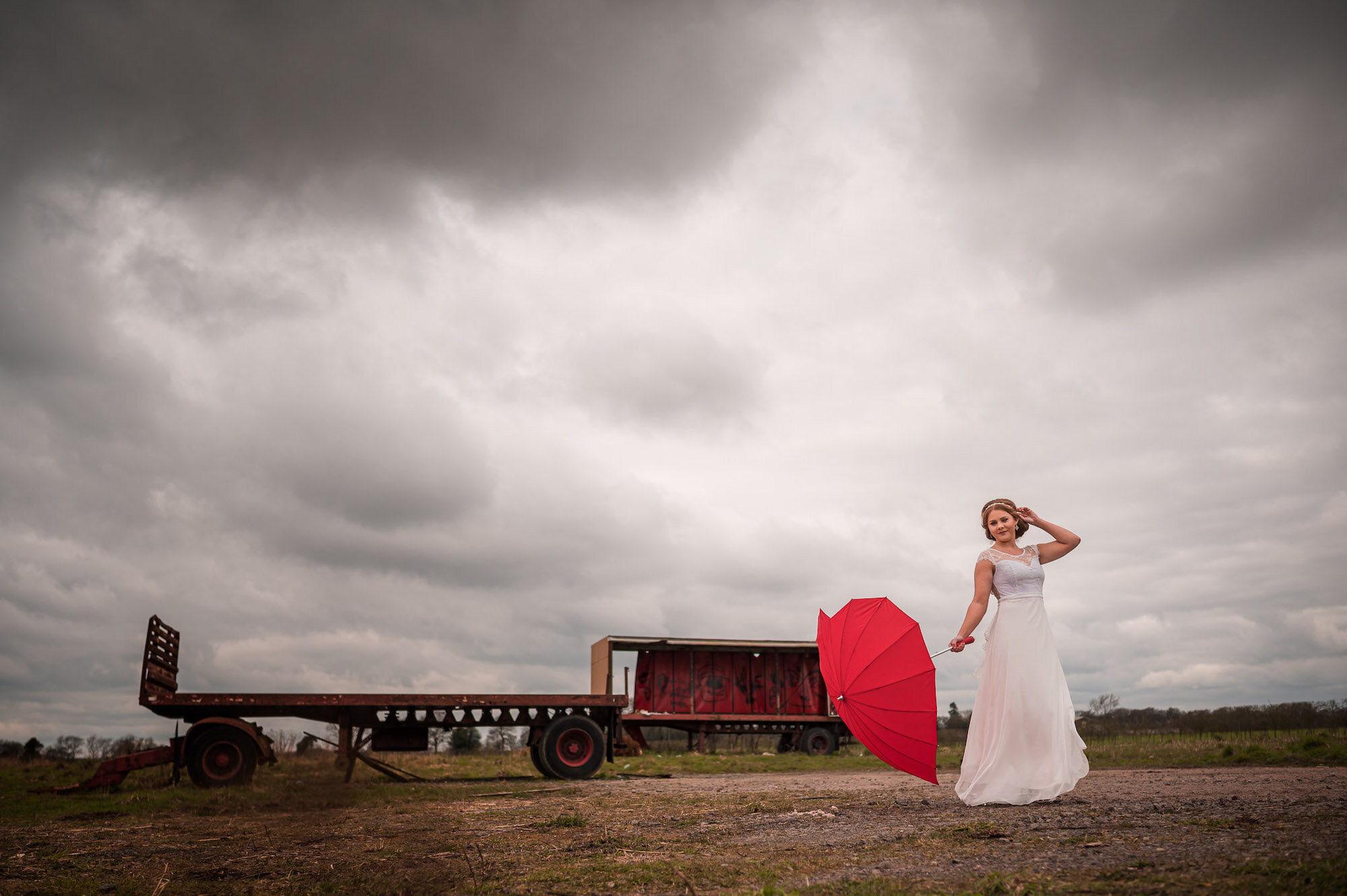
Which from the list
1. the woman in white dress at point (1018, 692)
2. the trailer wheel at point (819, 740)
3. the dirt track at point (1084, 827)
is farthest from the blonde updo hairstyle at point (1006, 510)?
the trailer wheel at point (819, 740)

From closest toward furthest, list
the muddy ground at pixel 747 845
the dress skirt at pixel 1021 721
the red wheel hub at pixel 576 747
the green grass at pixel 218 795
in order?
the muddy ground at pixel 747 845
the dress skirt at pixel 1021 721
the green grass at pixel 218 795
the red wheel hub at pixel 576 747

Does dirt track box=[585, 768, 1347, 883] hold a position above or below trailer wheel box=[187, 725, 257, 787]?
above

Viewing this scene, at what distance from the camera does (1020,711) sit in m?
6.68

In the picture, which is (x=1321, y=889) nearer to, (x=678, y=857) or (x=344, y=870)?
(x=678, y=857)

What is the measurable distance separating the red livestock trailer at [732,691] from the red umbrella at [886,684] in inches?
677

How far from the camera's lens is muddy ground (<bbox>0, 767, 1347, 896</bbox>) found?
4.03 meters

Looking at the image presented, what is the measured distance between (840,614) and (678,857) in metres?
2.94

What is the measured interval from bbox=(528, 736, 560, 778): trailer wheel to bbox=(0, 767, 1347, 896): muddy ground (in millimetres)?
4996

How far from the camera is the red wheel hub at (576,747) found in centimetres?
1468

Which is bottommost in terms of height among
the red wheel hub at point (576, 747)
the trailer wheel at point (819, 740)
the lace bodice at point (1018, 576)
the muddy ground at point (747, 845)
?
the trailer wheel at point (819, 740)

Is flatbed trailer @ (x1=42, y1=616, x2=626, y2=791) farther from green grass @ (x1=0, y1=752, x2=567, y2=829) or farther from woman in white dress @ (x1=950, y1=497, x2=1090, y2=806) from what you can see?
woman in white dress @ (x1=950, y1=497, x2=1090, y2=806)

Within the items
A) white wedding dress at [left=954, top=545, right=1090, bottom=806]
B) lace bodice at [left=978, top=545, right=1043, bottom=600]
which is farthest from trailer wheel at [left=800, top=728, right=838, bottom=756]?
lace bodice at [left=978, top=545, right=1043, bottom=600]

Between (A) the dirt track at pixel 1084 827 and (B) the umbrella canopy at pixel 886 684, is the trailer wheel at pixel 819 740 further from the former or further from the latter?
(B) the umbrella canopy at pixel 886 684

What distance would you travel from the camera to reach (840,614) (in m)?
7.46
